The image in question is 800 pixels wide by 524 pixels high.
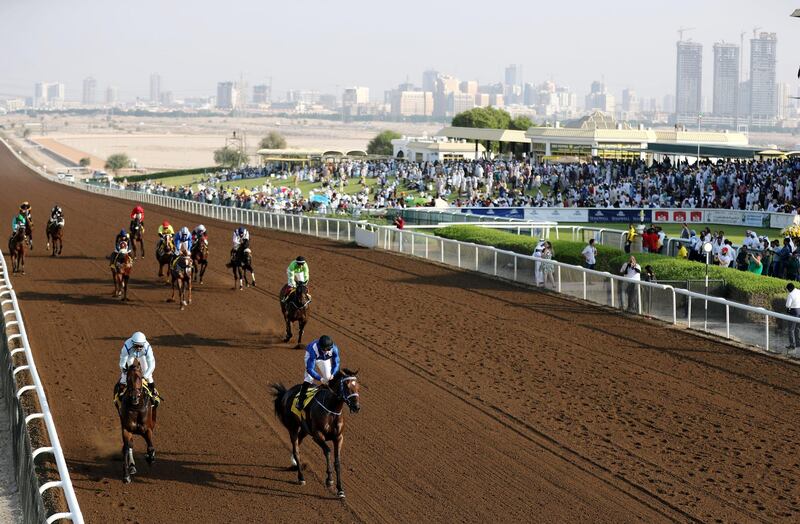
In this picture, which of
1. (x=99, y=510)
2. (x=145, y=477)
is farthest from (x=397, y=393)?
(x=99, y=510)

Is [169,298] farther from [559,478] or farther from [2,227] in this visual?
[2,227]

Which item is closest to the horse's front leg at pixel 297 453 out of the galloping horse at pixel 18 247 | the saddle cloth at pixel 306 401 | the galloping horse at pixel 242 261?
the saddle cloth at pixel 306 401

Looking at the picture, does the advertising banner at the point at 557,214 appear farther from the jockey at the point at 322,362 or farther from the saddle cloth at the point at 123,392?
the saddle cloth at the point at 123,392

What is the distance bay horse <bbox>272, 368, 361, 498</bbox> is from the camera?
8.17 meters

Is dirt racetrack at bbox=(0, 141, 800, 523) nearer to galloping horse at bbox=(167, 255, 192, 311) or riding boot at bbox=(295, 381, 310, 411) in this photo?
galloping horse at bbox=(167, 255, 192, 311)

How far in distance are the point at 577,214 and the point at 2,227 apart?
59.9ft

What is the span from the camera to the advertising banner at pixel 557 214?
34.2 m

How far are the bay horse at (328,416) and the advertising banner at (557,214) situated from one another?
25.8 metres

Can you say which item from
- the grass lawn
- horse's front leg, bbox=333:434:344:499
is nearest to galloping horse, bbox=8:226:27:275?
horse's front leg, bbox=333:434:344:499

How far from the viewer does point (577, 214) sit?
3494 centimetres

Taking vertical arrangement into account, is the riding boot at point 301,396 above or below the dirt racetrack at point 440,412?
above

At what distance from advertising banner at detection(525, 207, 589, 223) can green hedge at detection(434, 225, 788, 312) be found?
30.2 feet

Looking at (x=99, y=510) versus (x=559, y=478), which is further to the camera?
(x=559, y=478)

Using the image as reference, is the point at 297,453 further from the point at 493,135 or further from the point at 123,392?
the point at 493,135
